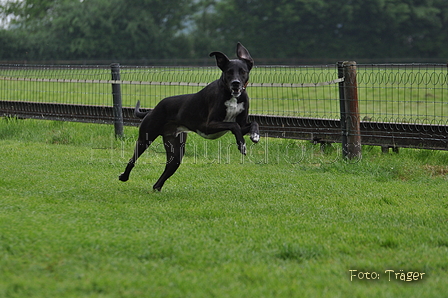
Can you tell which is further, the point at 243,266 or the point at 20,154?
the point at 20,154

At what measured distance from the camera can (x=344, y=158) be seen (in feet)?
29.3

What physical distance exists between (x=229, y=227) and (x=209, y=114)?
5.51ft

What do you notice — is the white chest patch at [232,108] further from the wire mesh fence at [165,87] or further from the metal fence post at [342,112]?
the metal fence post at [342,112]

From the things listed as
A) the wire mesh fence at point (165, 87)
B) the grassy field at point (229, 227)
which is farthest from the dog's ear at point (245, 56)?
the wire mesh fence at point (165, 87)

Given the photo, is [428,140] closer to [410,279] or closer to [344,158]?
[344,158]

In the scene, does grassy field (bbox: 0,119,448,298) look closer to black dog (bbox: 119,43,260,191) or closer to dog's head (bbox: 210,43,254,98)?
black dog (bbox: 119,43,260,191)

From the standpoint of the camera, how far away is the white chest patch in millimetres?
6367

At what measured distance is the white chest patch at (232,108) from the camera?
6367 millimetres

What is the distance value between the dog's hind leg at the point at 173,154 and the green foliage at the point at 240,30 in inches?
1814

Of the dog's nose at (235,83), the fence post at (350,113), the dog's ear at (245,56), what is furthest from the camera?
the fence post at (350,113)

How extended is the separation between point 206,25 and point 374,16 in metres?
16.9

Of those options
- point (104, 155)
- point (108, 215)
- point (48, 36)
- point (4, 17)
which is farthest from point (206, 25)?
point (108, 215)

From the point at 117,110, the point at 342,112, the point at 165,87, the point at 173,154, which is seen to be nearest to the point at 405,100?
the point at 165,87

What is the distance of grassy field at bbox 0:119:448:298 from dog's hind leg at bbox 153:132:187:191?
0.25m
